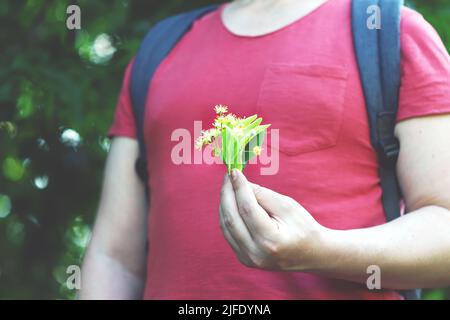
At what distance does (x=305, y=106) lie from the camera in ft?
7.36

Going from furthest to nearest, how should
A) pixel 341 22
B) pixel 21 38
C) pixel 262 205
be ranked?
pixel 21 38 < pixel 341 22 < pixel 262 205

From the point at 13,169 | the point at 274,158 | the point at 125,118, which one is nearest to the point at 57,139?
the point at 13,169

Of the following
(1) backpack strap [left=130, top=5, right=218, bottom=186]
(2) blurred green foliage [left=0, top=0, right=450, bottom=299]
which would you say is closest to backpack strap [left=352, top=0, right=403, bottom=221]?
(1) backpack strap [left=130, top=5, right=218, bottom=186]

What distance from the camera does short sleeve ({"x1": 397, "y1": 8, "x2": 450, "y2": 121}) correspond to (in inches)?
85.2

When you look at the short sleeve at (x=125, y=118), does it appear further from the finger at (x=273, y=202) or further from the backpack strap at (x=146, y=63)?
the finger at (x=273, y=202)

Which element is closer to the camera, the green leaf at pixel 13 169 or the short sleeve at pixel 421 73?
the short sleeve at pixel 421 73

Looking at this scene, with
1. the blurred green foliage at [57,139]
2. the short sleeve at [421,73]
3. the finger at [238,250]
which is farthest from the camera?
the blurred green foliage at [57,139]

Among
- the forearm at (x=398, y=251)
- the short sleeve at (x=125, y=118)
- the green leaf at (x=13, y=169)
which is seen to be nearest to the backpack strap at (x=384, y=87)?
the forearm at (x=398, y=251)

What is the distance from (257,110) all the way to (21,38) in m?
1.20

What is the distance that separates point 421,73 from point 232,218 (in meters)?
0.60

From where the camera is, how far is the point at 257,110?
2266 mm

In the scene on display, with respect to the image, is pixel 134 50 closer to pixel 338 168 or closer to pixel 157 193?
pixel 157 193

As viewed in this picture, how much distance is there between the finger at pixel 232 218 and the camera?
1914 mm
